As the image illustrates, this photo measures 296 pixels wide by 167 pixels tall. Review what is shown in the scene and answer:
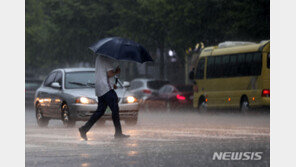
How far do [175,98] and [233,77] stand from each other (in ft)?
11.1

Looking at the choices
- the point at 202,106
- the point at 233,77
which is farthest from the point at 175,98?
the point at 233,77

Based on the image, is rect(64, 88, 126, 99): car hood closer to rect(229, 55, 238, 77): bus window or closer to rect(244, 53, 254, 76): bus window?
rect(244, 53, 254, 76): bus window

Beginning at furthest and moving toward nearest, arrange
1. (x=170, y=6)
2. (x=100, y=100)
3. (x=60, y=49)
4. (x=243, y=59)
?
(x=60, y=49)
(x=170, y=6)
(x=243, y=59)
(x=100, y=100)

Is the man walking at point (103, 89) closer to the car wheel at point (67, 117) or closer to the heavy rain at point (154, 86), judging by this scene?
the heavy rain at point (154, 86)

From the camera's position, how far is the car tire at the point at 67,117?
64.5 ft

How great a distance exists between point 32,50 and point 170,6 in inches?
990

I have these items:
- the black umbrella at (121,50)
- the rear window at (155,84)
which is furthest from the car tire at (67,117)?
the rear window at (155,84)

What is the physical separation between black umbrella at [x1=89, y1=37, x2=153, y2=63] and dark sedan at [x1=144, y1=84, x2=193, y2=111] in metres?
17.4

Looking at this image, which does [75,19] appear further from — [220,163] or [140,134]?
[220,163]

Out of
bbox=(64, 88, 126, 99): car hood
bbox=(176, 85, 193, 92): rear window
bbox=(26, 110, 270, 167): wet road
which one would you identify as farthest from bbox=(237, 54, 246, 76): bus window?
bbox=(26, 110, 270, 167): wet road

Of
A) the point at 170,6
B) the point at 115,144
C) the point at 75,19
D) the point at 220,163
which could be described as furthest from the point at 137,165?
the point at 75,19

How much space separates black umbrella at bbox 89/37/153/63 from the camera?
14500 millimetres

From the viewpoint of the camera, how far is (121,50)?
48.3 feet
